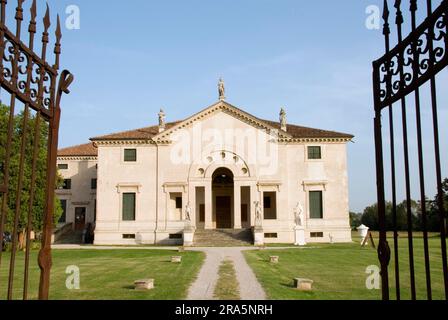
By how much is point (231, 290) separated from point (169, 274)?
15.2 ft

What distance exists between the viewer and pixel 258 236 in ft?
120

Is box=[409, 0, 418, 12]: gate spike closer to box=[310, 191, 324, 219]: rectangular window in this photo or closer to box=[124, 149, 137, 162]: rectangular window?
box=[310, 191, 324, 219]: rectangular window

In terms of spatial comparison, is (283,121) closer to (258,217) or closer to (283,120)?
(283,120)

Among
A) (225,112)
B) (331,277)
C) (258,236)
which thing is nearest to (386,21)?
(331,277)

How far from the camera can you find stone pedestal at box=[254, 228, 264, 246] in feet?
119

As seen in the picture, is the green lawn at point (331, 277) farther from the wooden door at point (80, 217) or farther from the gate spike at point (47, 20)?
the wooden door at point (80, 217)

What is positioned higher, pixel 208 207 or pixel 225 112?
pixel 225 112

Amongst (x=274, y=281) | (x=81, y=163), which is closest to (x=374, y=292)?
(x=274, y=281)

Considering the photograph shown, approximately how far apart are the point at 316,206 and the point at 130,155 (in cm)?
1739

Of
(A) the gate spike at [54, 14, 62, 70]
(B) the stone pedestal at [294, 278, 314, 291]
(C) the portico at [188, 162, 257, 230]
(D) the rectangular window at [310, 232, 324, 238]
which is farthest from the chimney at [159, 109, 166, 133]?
(A) the gate spike at [54, 14, 62, 70]

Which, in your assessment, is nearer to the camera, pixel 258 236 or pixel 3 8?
pixel 3 8

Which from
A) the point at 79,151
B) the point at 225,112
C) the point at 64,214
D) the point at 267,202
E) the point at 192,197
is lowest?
the point at 64,214

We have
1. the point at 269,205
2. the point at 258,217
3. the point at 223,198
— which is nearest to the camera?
the point at 258,217
